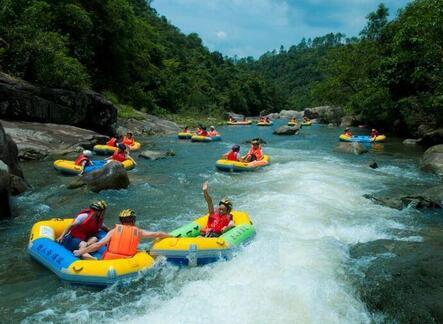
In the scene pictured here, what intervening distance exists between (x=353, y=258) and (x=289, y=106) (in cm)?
9762

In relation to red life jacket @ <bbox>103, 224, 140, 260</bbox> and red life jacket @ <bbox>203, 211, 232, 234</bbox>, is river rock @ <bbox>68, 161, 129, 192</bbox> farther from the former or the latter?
red life jacket @ <bbox>103, 224, 140, 260</bbox>

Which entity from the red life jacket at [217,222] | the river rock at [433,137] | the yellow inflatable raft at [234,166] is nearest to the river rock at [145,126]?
the yellow inflatable raft at [234,166]

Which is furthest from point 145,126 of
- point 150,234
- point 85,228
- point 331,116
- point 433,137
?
point 331,116

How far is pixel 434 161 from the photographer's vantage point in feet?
55.1

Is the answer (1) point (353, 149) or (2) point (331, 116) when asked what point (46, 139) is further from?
(2) point (331, 116)

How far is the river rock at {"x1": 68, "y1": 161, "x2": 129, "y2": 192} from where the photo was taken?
12.4 metres

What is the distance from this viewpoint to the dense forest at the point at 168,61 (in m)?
21.7

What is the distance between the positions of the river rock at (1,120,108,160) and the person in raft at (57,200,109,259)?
1048 cm

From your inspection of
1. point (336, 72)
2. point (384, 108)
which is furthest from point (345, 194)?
point (336, 72)

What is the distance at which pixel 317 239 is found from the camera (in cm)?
901

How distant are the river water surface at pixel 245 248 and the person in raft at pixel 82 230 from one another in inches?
23.2

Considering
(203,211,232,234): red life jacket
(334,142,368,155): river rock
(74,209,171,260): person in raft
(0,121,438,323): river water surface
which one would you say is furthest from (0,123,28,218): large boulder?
(334,142,368,155): river rock

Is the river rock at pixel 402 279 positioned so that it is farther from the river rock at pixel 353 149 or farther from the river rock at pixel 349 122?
the river rock at pixel 349 122

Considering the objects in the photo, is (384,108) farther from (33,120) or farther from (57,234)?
(57,234)
